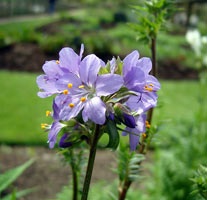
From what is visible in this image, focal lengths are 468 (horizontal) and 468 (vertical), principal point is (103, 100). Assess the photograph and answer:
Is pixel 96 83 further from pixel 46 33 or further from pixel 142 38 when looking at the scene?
pixel 46 33

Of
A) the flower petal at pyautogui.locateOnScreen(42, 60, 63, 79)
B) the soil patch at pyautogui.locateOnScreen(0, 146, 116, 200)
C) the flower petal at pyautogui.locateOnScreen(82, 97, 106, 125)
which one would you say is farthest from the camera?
the soil patch at pyautogui.locateOnScreen(0, 146, 116, 200)

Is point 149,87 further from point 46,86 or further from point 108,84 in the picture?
point 46,86

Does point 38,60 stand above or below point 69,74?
below

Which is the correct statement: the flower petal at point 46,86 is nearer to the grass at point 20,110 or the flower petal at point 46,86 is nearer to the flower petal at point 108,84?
the flower petal at point 108,84

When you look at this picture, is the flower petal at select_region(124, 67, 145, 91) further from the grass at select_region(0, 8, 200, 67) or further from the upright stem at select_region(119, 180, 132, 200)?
the grass at select_region(0, 8, 200, 67)

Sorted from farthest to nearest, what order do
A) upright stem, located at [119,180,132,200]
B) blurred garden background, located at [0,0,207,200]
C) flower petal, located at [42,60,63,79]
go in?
1. blurred garden background, located at [0,0,207,200]
2. upright stem, located at [119,180,132,200]
3. flower petal, located at [42,60,63,79]

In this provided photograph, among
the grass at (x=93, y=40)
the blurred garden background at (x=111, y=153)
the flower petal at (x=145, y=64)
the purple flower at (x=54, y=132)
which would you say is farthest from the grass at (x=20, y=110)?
the flower petal at (x=145, y=64)

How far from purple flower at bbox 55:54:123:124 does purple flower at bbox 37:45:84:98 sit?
0.02 m

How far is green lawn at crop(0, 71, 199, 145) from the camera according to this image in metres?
5.13

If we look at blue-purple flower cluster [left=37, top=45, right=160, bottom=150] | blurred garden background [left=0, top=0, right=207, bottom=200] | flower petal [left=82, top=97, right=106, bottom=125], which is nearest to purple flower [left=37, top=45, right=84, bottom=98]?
blue-purple flower cluster [left=37, top=45, right=160, bottom=150]

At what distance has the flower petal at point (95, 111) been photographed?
1.04 meters

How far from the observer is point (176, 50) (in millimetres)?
12500

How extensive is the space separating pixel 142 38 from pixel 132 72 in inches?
23.0

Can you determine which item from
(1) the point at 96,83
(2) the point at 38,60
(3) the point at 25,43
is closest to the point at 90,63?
(1) the point at 96,83
